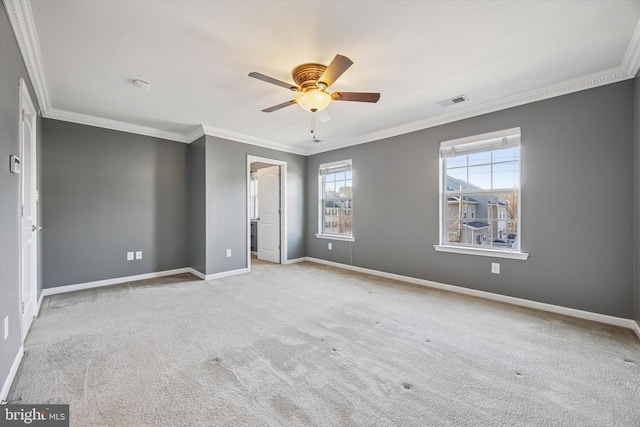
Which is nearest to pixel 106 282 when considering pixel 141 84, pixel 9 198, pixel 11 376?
pixel 11 376

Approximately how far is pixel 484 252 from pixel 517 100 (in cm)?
186

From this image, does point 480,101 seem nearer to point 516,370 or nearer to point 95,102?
point 516,370

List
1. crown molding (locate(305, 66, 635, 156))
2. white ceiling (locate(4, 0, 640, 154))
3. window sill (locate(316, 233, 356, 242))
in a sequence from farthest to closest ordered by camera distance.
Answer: window sill (locate(316, 233, 356, 242)), crown molding (locate(305, 66, 635, 156)), white ceiling (locate(4, 0, 640, 154))

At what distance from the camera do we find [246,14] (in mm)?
1900

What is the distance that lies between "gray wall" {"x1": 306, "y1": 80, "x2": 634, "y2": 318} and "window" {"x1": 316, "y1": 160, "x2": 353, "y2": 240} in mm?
1353

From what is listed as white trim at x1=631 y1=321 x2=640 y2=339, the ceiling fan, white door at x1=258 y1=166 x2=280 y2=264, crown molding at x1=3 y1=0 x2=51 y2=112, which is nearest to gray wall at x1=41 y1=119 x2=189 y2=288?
crown molding at x1=3 y1=0 x2=51 y2=112

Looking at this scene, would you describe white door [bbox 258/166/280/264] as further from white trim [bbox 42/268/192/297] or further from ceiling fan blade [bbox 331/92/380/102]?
ceiling fan blade [bbox 331/92/380/102]

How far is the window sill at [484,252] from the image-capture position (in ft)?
10.7

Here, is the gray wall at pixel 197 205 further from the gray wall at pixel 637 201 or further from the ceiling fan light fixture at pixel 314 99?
the gray wall at pixel 637 201

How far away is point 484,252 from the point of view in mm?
3570

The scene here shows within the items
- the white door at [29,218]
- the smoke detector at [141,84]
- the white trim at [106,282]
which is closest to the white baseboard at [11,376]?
the white door at [29,218]

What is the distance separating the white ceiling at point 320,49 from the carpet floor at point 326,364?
242 centimetres

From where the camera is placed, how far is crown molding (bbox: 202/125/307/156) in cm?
449

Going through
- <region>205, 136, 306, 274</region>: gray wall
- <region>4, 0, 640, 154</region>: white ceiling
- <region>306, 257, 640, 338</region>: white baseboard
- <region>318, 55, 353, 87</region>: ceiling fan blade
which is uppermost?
<region>4, 0, 640, 154</region>: white ceiling
